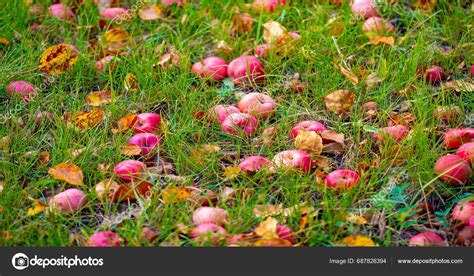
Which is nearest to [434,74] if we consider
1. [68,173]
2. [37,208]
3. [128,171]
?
[128,171]

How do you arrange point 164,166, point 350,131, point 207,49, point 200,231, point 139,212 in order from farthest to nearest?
point 207,49 < point 350,131 < point 164,166 < point 139,212 < point 200,231

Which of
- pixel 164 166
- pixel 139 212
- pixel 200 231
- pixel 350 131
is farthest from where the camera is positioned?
pixel 350 131

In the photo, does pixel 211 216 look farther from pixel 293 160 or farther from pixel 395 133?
pixel 395 133

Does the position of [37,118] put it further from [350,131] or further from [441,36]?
[441,36]

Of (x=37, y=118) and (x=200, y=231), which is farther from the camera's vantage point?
(x=37, y=118)

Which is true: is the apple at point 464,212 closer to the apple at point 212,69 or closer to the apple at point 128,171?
the apple at point 128,171

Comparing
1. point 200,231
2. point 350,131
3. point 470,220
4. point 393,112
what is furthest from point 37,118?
point 470,220

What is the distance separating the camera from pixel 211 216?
8.12 ft

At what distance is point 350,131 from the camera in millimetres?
3027

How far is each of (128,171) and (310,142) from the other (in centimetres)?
74

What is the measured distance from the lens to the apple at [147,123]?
2.98 meters

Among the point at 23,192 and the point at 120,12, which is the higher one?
the point at 120,12

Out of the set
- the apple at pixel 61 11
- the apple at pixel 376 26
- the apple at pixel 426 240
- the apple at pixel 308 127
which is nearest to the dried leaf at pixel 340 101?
the apple at pixel 308 127

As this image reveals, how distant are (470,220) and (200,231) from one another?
37.7 inches
